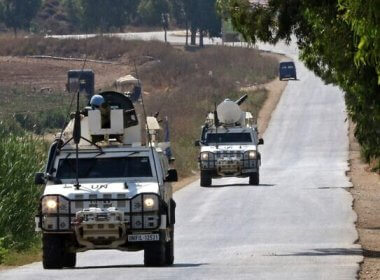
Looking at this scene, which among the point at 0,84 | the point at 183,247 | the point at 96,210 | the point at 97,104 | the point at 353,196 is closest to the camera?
the point at 96,210

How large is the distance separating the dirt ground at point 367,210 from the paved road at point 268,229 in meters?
0.29

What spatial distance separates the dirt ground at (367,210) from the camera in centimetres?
2393

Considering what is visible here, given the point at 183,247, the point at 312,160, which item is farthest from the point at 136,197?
the point at 312,160

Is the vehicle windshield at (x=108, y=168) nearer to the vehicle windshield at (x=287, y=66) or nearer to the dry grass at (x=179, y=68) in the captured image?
the dry grass at (x=179, y=68)

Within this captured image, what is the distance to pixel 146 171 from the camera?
893 inches

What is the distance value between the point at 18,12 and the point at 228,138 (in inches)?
4921

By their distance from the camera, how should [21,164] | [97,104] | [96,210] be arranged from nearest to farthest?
1. [96,210]
2. [97,104]
3. [21,164]

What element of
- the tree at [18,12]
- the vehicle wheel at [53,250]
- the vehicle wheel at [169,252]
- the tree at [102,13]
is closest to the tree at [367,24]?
the vehicle wheel at [53,250]

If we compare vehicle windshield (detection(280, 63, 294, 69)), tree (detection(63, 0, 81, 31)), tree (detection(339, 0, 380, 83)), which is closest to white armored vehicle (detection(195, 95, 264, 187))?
tree (detection(339, 0, 380, 83))

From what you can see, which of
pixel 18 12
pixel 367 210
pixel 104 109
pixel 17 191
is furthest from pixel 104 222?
pixel 18 12

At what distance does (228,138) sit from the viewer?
5144cm

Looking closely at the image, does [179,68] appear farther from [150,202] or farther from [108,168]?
[150,202]

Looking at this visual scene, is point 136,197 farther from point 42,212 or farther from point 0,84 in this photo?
point 0,84

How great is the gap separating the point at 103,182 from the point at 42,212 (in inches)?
47.4
